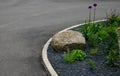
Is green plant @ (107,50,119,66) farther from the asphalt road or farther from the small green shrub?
the asphalt road

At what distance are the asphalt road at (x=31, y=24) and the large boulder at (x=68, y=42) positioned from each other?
66 cm

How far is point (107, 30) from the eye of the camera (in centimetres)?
1023

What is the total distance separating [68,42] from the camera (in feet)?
29.6

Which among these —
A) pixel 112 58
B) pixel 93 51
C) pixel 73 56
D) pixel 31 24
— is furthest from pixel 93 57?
A: pixel 31 24

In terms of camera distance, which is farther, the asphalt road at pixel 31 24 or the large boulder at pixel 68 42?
the large boulder at pixel 68 42

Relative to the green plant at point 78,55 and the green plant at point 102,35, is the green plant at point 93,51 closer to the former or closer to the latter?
the green plant at point 78,55

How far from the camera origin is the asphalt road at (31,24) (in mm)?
8789

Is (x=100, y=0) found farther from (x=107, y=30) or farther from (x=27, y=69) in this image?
(x=27, y=69)

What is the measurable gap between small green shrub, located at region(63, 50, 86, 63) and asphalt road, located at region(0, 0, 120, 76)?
27.9 inches

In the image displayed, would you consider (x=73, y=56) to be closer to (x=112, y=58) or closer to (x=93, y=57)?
(x=93, y=57)

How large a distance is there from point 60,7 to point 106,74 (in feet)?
31.1

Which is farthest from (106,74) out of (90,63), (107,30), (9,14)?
(9,14)

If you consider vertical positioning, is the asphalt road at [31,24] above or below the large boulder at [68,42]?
below

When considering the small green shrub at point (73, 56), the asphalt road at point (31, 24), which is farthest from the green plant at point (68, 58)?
the asphalt road at point (31, 24)
